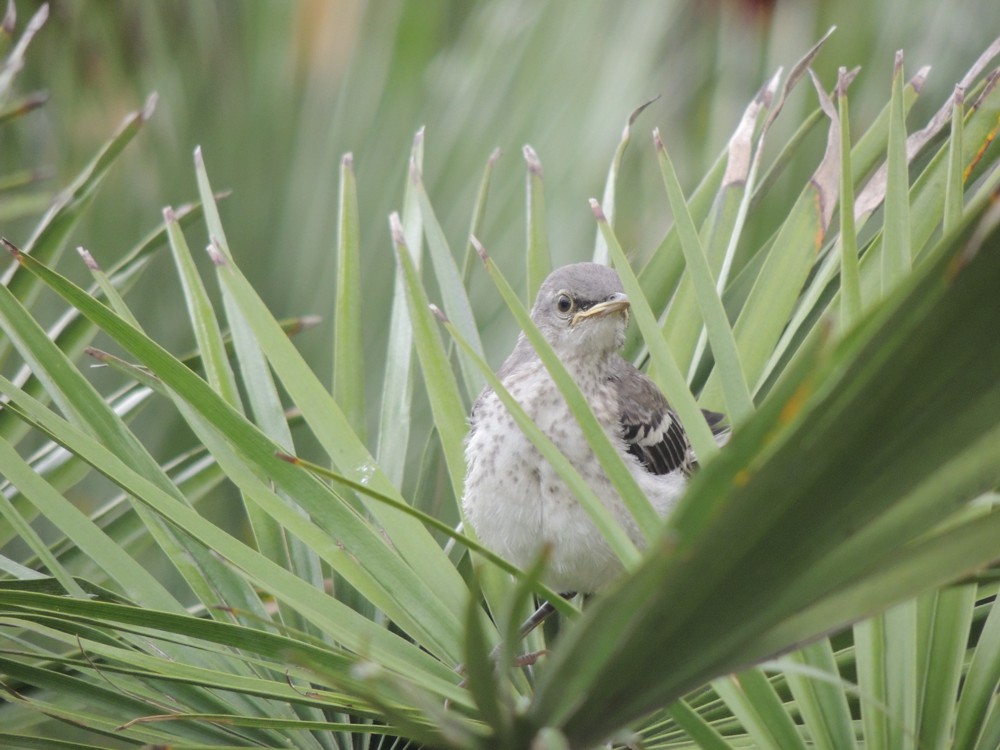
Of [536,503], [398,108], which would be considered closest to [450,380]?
[536,503]

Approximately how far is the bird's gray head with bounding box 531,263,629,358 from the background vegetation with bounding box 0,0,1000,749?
108mm

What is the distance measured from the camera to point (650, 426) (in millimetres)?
2389

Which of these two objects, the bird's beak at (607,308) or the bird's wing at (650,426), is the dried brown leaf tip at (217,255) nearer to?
the bird's beak at (607,308)

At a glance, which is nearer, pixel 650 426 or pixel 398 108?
pixel 650 426

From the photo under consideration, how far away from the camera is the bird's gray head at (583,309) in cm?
234

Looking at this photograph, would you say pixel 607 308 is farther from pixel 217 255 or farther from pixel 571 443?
pixel 217 255

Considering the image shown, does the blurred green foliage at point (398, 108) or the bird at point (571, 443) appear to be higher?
the blurred green foliage at point (398, 108)

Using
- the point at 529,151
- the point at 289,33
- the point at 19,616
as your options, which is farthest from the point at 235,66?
the point at 19,616

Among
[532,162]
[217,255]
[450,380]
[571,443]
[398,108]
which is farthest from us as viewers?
[398,108]

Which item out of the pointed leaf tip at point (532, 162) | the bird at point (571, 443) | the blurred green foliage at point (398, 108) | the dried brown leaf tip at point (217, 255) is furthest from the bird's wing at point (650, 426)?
the dried brown leaf tip at point (217, 255)

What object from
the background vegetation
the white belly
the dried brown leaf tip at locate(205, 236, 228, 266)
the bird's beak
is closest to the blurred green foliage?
the background vegetation

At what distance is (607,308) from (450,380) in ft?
2.05

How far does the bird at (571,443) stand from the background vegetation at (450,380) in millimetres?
123

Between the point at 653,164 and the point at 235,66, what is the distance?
45.0 inches
